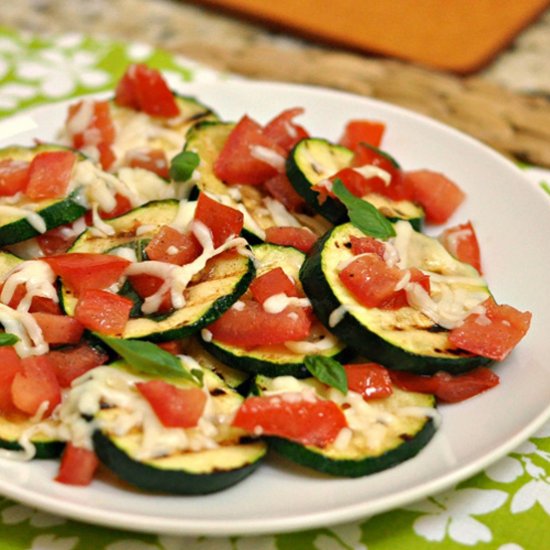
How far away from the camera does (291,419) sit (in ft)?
9.14

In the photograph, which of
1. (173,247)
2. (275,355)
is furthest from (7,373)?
(275,355)

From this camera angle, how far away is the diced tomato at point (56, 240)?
12.3 ft

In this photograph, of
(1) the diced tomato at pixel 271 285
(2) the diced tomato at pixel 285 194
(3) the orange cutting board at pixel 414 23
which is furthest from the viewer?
(3) the orange cutting board at pixel 414 23

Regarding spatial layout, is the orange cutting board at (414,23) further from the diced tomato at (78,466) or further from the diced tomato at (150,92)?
the diced tomato at (78,466)

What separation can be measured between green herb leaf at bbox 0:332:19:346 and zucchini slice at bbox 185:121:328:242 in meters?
1.09

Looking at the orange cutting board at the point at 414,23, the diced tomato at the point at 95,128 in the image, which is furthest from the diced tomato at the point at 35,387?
the orange cutting board at the point at 414,23

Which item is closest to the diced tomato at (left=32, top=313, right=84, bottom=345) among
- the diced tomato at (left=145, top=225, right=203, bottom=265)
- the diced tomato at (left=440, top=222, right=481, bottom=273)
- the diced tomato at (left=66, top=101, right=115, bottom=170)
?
the diced tomato at (left=145, top=225, right=203, bottom=265)

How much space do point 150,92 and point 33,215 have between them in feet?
3.94

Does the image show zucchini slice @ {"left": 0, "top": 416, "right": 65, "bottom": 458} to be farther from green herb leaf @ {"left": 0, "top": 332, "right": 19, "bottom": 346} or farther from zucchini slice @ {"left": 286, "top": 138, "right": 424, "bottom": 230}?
zucchini slice @ {"left": 286, "top": 138, "right": 424, "bottom": 230}

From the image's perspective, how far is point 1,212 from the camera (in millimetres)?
3631

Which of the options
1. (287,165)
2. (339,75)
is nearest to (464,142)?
(287,165)

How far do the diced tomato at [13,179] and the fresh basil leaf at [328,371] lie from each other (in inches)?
65.8

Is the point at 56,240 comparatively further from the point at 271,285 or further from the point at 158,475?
the point at 158,475

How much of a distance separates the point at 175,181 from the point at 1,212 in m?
0.79
